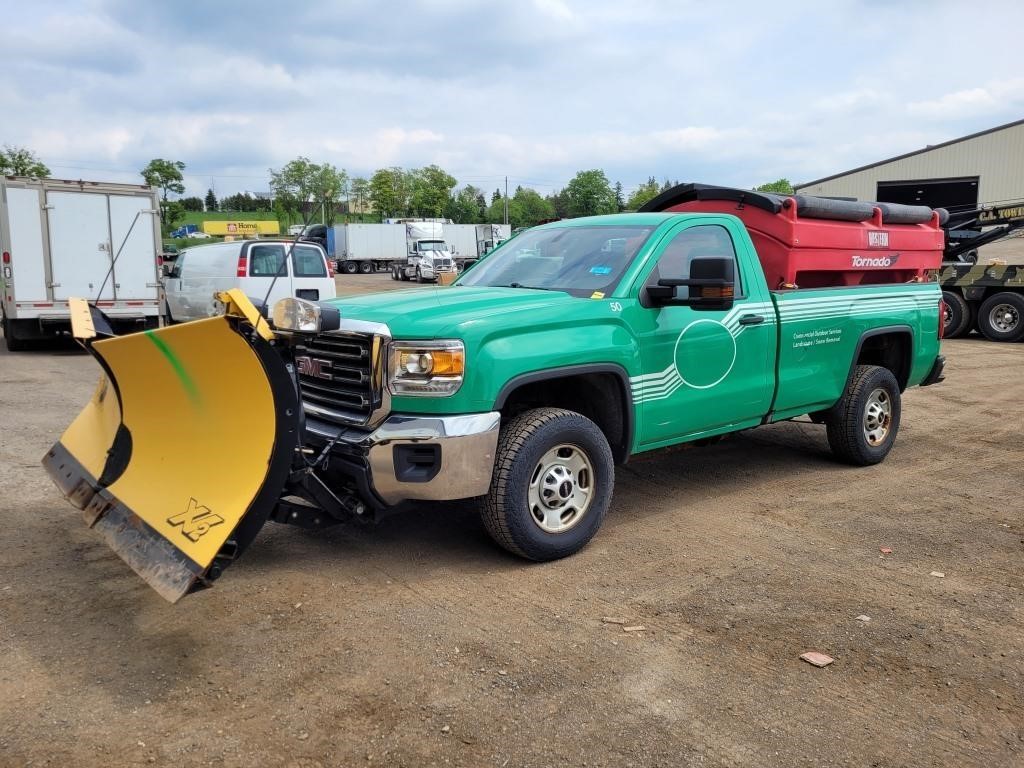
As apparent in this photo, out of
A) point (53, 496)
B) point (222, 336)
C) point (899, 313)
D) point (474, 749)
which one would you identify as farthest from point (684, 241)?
point (53, 496)

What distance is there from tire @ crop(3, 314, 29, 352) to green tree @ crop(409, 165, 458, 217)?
262 ft

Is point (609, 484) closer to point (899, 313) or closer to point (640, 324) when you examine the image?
point (640, 324)

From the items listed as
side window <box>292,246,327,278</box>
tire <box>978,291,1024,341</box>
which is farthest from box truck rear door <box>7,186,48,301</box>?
tire <box>978,291,1024,341</box>

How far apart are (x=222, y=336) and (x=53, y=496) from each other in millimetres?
3058

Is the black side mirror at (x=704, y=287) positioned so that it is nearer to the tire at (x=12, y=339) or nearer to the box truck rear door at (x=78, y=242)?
the box truck rear door at (x=78, y=242)

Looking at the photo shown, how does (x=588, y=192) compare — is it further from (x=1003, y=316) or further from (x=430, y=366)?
(x=430, y=366)

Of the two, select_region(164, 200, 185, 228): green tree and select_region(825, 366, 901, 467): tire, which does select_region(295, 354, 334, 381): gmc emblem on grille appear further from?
select_region(164, 200, 185, 228): green tree

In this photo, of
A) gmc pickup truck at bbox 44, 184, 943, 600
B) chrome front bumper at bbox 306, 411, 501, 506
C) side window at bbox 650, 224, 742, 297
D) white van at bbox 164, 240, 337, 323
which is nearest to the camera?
gmc pickup truck at bbox 44, 184, 943, 600

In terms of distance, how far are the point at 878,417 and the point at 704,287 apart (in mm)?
2980

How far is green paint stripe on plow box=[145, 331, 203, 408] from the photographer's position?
3.95 meters

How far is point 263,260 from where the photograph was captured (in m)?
14.0

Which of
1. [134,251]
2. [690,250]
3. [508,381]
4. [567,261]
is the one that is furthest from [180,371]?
[134,251]

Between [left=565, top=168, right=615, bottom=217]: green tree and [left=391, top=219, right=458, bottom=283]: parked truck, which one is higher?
[left=565, top=168, right=615, bottom=217]: green tree

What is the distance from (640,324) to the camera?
516 centimetres
